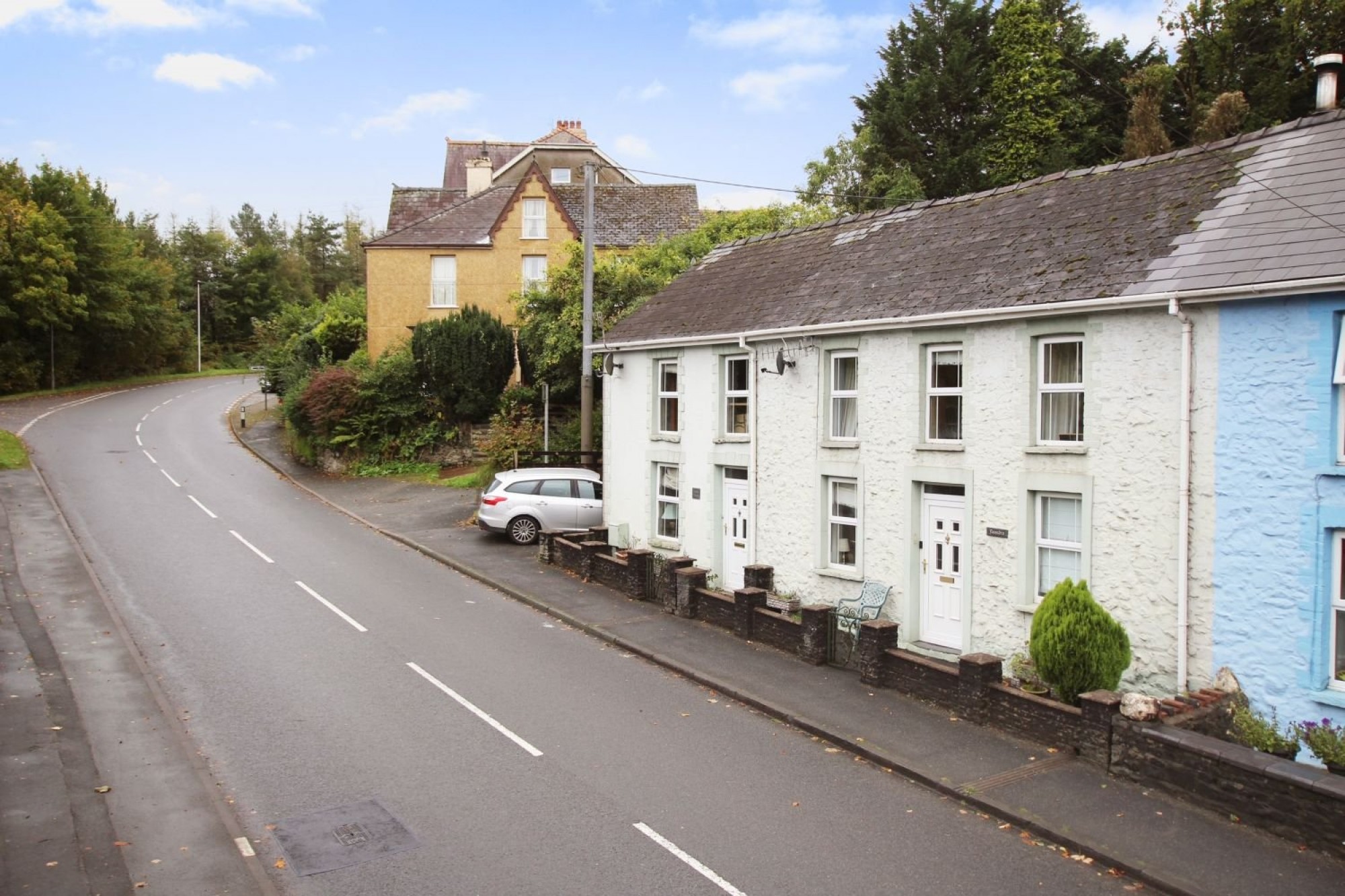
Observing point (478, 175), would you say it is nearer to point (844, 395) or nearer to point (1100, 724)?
point (844, 395)

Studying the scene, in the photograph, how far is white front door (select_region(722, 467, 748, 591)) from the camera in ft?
60.0

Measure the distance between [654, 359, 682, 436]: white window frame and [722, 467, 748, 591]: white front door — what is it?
1.90m

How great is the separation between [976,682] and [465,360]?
2478 centimetres

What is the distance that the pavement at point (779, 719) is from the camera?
774 cm

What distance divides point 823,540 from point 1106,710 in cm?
670

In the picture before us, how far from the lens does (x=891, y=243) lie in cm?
1697

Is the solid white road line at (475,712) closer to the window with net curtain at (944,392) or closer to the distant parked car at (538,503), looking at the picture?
the window with net curtain at (944,392)

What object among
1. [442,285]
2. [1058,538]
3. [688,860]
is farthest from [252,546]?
[442,285]

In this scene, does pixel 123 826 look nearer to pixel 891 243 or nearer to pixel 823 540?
pixel 823 540

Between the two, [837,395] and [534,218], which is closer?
[837,395]

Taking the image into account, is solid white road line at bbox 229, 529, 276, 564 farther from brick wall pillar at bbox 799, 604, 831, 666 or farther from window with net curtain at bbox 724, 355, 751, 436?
brick wall pillar at bbox 799, 604, 831, 666

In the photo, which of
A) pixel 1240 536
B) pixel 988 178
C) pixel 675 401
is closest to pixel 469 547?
pixel 675 401

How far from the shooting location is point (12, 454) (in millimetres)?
31562

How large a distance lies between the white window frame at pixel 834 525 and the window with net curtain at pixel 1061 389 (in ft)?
11.7
